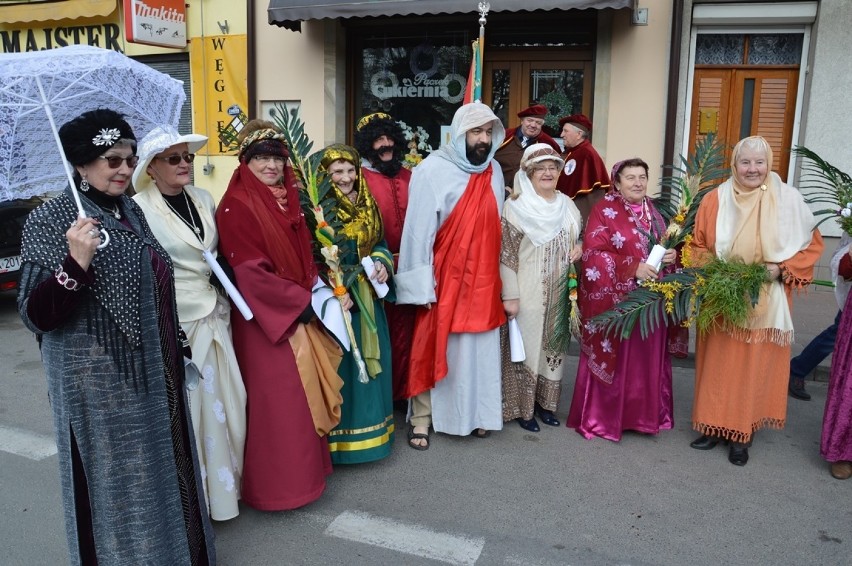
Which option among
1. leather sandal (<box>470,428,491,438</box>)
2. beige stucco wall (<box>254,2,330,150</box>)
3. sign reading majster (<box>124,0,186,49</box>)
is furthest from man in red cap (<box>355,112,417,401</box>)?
sign reading majster (<box>124,0,186,49</box>)

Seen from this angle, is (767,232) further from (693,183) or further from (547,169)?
(547,169)

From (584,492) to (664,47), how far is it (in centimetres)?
587

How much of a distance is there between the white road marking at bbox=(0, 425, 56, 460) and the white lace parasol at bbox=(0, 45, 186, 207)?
2.25 m

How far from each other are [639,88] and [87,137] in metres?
6.91

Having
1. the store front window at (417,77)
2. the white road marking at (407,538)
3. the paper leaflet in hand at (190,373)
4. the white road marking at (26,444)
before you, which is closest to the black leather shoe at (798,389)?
the white road marking at (407,538)

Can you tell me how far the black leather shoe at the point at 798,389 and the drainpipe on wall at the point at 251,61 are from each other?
7489 millimetres

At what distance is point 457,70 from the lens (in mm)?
8852

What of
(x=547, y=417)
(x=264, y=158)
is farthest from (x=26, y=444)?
(x=547, y=417)

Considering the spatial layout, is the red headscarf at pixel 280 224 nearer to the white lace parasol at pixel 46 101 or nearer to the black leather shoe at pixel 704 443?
the white lace parasol at pixel 46 101

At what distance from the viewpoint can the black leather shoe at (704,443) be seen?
13.1 feet

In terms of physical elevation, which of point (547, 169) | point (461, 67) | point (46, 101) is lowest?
point (547, 169)

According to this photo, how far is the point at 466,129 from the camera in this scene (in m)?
3.87

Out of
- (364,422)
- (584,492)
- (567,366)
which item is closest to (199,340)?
(364,422)

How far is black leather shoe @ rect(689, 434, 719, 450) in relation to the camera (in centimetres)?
398
